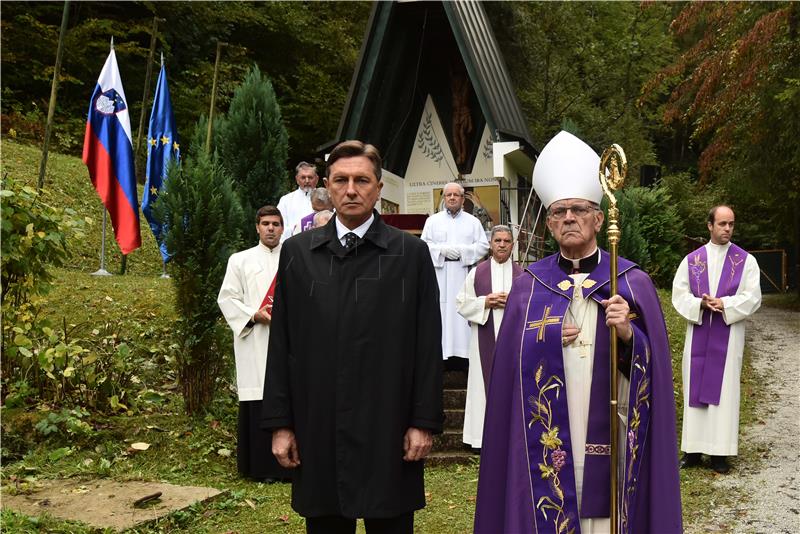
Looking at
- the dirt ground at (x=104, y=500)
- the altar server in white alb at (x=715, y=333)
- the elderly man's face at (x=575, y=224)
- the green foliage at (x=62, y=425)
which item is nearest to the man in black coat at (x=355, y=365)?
the elderly man's face at (x=575, y=224)

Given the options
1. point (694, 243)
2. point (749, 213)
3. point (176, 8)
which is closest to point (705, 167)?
point (694, 243)

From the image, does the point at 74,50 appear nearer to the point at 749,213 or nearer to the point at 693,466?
the point at 693,466

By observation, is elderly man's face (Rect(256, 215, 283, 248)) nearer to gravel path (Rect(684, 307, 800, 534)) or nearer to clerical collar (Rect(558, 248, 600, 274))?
gravel path (Rect(684, 307, 800, 534))

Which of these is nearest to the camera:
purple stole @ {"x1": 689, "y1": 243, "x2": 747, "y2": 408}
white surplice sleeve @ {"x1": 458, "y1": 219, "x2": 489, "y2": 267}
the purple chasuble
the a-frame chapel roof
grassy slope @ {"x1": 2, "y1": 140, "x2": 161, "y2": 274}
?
the purple chasuble

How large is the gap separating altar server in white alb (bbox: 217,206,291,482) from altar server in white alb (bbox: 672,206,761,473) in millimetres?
3953

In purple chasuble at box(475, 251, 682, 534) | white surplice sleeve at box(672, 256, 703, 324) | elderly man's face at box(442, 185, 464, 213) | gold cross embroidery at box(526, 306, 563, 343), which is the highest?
elderly man's face at box(442, 185, 464, 213)

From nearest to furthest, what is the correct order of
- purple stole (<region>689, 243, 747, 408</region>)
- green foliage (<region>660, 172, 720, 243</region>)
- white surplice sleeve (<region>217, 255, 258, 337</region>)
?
white surplice sleeve (<region>217, 255, 258, 337</region>)
purple stole (<region>689, 243, 747, 408</region>)
green foliage (<region>660, 172, 720, 243</region>)

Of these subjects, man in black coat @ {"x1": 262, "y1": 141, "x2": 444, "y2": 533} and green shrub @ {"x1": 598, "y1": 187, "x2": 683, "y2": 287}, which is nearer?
man in black coat @ {"x1": 262, "y1": 141, "x2": 444, "y2": 533}

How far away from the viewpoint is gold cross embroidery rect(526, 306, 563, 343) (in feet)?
12.6

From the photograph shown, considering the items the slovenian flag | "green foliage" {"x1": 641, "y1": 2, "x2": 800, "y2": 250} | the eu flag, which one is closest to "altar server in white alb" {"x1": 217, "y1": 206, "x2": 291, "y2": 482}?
the slovenian flag

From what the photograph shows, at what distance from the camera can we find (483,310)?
9.23 meters

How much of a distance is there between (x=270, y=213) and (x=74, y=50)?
16.5 m

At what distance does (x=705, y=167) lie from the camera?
18.5m

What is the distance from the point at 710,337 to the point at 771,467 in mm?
1323
